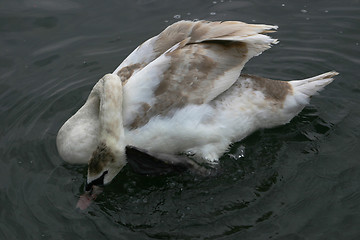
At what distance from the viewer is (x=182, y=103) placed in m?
5.77

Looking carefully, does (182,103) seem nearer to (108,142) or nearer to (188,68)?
(188,68)

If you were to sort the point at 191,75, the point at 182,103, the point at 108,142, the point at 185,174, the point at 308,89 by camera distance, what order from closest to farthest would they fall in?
1. the point at 108,142
2. the point at 182,103
3. the point at 191,75
4. the point at 185,174
5. the point at 308,89

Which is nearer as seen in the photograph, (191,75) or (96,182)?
(96,182)

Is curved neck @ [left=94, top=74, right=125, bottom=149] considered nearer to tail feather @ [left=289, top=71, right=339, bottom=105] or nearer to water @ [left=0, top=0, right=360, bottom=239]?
water @ [left=0, top=0, right=360, bottom=239]

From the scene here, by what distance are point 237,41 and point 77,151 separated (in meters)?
2.10

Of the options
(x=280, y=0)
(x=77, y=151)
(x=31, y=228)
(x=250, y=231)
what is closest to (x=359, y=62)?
(x=280, y=0)

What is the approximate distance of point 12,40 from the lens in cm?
877

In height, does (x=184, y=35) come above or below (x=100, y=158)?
above

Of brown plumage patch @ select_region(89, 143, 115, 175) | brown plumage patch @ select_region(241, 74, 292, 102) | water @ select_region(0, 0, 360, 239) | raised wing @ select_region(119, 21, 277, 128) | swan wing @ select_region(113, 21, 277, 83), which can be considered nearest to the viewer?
water @ select_region(0, 0, 360, 239)

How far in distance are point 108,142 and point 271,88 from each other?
2.00 m

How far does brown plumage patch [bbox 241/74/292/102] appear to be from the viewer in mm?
6305

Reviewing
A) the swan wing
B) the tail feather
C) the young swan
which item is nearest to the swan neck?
the young swan

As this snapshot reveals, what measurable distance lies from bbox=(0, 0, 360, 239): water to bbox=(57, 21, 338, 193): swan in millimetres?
360

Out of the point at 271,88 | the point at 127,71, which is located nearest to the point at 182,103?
the point at 127,71
